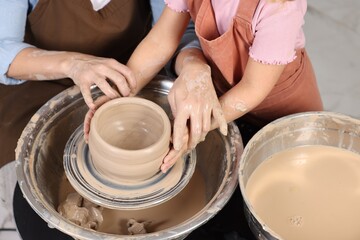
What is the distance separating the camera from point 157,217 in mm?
1333

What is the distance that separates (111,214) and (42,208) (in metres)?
0.24

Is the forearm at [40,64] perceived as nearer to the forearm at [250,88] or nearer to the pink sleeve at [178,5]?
the pink sleeve at [178,5]

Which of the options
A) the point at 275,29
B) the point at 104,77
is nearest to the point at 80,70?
the point at 104,77

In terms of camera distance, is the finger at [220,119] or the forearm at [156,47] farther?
the forearm at [156,47]

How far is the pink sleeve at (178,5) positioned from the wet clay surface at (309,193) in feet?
1.46

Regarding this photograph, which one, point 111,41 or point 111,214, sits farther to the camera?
point 111,41

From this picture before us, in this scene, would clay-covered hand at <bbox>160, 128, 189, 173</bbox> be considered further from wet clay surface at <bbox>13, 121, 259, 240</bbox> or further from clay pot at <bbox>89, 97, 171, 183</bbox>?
wet clay surface at <bbox>13, 121, 259, 240</bbox>

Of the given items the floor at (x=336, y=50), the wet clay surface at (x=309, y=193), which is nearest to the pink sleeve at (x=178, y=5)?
the wet clay surface at (x=309, y=193)

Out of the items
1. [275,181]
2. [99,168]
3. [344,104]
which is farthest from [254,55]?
[344,104]

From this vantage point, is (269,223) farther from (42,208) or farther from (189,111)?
(42,208)

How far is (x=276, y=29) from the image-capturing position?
1.17 m

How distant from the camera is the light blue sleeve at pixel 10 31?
1.47 meters

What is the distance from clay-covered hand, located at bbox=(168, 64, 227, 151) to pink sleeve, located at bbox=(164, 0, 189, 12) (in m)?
0.23

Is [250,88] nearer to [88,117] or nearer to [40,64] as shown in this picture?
[88,117]
